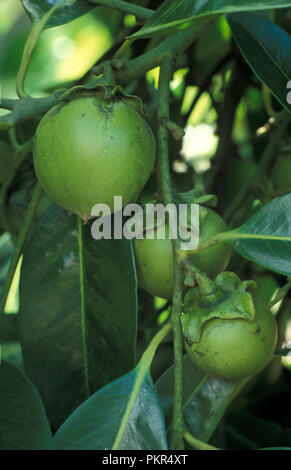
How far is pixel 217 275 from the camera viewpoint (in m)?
1.04

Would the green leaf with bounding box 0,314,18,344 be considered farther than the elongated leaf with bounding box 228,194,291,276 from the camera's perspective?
Yes

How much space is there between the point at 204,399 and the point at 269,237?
32 centimetres

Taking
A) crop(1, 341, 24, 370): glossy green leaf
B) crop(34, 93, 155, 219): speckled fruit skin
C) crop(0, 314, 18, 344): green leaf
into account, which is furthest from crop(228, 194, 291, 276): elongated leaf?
crop(1, 341, 24, 370): glossy green leaf

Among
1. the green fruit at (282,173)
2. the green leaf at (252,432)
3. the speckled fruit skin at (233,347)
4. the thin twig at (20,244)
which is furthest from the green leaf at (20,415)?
the green fruit at (282,173)

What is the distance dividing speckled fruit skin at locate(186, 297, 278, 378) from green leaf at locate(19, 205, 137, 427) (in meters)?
0.17

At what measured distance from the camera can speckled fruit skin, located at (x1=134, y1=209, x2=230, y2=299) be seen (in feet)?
3.29

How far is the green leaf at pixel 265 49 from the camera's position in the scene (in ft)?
3.55

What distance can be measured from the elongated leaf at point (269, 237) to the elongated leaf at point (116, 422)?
0.26 meters

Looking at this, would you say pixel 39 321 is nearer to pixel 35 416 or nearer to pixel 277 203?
pixel 35 416

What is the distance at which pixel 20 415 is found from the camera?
94 cm

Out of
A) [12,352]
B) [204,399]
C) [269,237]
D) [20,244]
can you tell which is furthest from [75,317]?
[12,352]

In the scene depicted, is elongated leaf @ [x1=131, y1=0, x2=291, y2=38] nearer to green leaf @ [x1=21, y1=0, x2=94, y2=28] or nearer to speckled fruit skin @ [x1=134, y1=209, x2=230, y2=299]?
green leaf @ [x1=21, y1=0, x2=94, y2=28]

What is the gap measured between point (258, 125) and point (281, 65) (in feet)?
2.60
